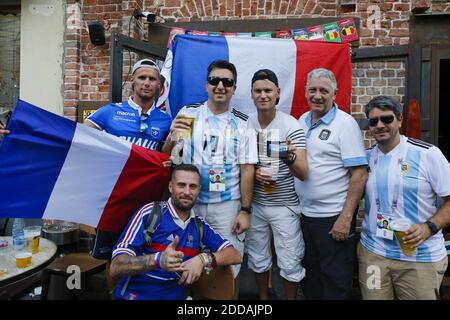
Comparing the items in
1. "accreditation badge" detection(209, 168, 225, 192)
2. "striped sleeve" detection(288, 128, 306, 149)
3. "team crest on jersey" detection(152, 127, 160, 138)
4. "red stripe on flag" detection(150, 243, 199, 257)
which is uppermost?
"team crest on jersey" detection(152, 127, 160, 138)

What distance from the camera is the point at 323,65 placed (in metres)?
3.21

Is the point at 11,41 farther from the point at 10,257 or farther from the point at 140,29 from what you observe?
the point at 10,257

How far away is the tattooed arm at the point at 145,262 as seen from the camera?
184 cm

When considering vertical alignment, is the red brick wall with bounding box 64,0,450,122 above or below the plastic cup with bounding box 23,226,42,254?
above

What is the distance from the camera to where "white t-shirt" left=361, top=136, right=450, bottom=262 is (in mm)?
2016

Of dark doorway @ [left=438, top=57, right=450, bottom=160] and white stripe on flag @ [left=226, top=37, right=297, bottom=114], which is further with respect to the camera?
dark doorway @ [left=438, top=57, right=450, bottom=160]

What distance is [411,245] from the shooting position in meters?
1.99

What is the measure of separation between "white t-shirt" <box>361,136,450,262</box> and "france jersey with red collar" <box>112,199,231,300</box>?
98cm

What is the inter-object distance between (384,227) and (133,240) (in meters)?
1.48

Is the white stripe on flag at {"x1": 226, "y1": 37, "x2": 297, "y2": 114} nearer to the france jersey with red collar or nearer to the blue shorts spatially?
the france jersey with red collar

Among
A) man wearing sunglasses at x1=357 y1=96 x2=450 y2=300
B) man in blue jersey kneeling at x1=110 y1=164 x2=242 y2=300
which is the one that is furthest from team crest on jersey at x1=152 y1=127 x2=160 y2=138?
man wearing sunglasses at x1=357 y1=96 x2=450 y2=300

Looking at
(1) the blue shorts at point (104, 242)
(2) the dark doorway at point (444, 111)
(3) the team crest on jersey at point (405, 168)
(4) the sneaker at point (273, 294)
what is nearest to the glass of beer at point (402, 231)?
(3) the team crest on jersey at point (405, 168)

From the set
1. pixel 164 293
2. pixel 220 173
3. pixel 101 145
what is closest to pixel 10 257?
pixel 101 145

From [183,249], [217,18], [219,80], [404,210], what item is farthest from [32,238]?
[217,18]
